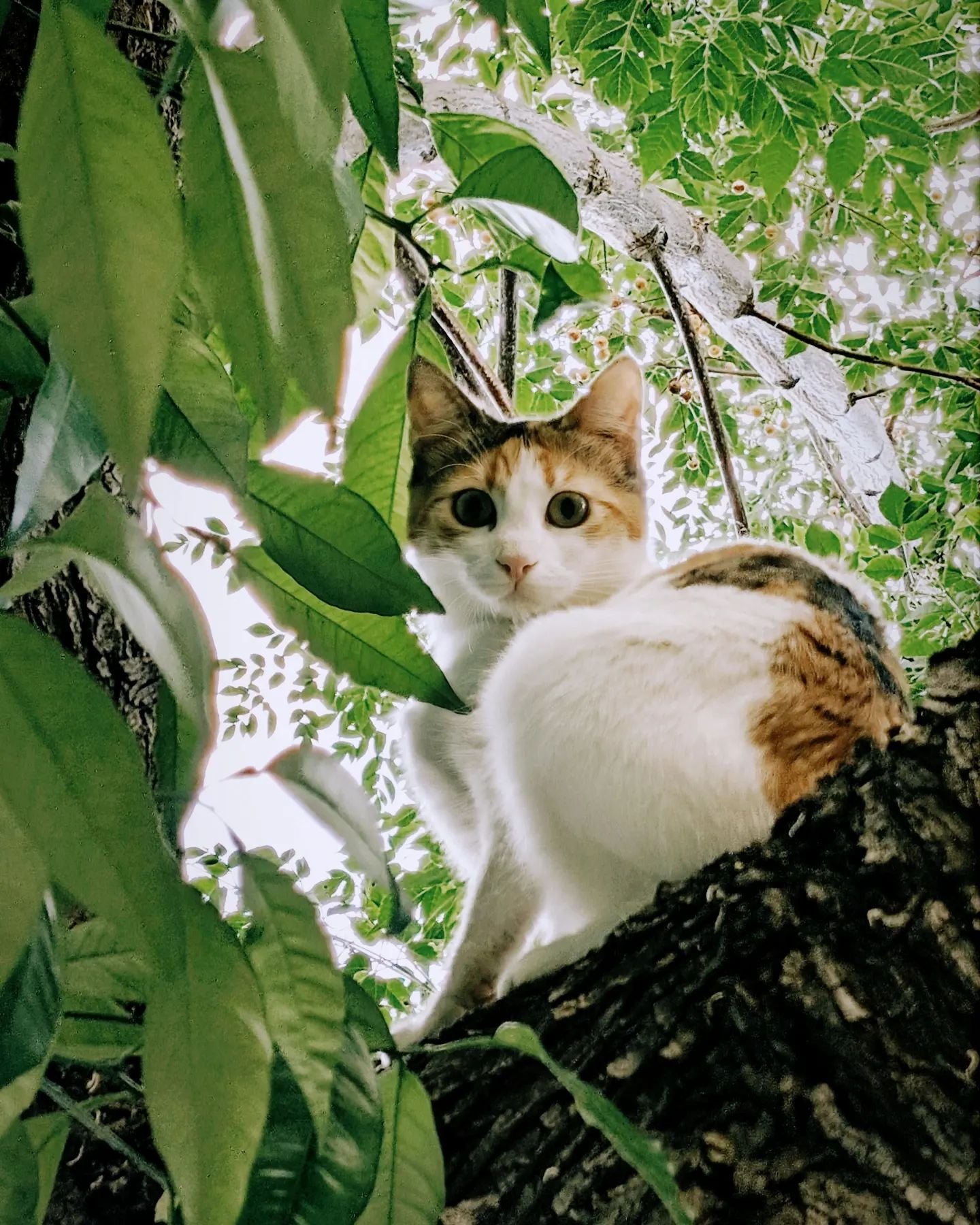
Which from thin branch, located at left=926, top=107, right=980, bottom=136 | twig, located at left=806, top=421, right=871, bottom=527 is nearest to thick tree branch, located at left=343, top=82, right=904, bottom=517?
twig, located at left=806, top=421, right=871, bottom=527

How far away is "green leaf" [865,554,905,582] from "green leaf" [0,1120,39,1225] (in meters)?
0.94

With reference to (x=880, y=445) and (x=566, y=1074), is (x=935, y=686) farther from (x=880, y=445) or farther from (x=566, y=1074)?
(x=880, y=445)

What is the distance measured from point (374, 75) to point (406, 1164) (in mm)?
439

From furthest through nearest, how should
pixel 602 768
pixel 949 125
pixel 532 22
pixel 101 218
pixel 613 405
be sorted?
1. pixel 613 405
2. pixel 949 125
3. pixel 602 768
4. pixel 532 22
5. pixel 101 218

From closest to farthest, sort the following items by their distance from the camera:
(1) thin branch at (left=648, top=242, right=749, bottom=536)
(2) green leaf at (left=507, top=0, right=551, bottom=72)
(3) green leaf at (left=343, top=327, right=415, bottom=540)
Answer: (2) green leaf at (left=507, top=0, right=551, bottom=72)
(3) green leaf at (left=343, top=327, right=415, bottom=540)
(1) thin branch at (left=648, top=242, right=749, bottom=536)

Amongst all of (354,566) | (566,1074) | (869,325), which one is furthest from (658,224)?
(566,1074)

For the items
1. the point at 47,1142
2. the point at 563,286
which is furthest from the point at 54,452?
the point at 563,286

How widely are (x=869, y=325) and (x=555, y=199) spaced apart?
0.67m

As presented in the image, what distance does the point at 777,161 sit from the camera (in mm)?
1025

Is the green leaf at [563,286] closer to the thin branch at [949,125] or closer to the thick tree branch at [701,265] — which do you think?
the thick tree branch at [701,265]

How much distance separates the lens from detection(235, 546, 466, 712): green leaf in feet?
1.64

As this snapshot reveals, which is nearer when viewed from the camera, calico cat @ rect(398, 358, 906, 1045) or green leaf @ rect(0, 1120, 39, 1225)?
green leaf @ rect(0, 1120, 39, 1225)

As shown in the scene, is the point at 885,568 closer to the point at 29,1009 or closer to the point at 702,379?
the point at 702,379

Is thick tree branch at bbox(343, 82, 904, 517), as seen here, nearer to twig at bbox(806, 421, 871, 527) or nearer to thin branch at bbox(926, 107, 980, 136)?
twig at bbox(806, 421, 871, 527)
